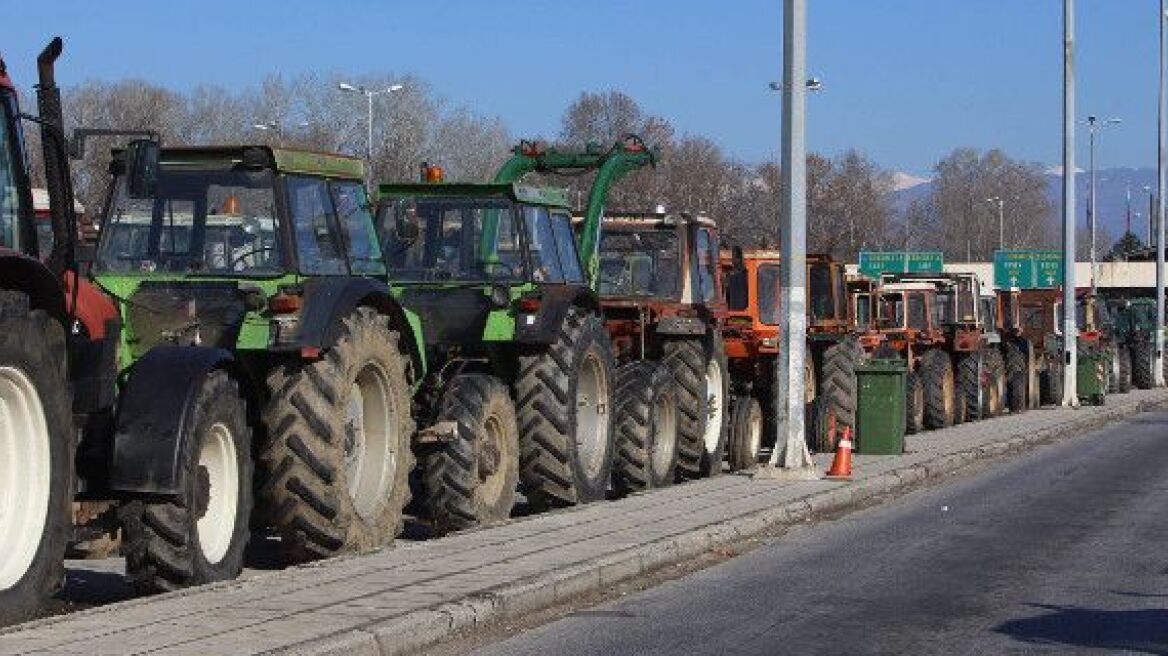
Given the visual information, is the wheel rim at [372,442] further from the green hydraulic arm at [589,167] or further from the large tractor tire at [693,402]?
the large tractor tire at [693,402]

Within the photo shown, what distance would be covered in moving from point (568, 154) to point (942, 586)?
9.57 meters

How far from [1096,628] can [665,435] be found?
10022 millimetres

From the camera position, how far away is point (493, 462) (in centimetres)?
1680

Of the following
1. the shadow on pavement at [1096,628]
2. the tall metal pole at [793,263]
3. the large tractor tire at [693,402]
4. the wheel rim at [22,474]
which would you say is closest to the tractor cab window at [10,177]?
the wheel rim at [22,474]

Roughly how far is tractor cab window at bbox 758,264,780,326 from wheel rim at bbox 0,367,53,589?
57.9 feet

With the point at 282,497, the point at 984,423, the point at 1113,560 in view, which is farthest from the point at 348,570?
the point at 984,423

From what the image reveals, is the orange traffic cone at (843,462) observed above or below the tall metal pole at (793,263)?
below

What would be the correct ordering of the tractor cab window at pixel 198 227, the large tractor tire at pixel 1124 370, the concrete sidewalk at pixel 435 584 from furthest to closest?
the large tractor tire at pixel 1124 370 < the tractor cab window at pixel 198 227 < the concrete sidewalk at pixel 435 584

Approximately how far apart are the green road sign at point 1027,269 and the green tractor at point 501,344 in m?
80.5

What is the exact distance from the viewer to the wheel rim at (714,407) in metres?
23.4

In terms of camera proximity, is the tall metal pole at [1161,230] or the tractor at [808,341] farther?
the tall metal pole at [1161,230]

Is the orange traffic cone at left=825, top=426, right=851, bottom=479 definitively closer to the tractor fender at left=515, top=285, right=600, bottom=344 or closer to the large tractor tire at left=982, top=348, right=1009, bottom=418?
the tractor fender at left=515, top=285, right=600, bottom=344

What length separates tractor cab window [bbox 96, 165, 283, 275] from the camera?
45.9 feet

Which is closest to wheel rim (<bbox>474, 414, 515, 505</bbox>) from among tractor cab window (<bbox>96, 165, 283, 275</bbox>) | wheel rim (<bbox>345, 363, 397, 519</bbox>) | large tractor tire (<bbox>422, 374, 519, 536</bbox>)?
large tractor tire (<bbox>422, 374, 519, 536</bbox>)
